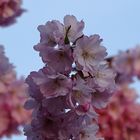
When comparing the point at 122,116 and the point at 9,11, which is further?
the point at 122,116

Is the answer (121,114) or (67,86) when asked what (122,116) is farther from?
(67,86)

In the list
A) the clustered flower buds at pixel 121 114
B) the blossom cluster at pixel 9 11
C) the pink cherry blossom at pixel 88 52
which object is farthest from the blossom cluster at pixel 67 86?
the clustered flower buds at pixel 121 114

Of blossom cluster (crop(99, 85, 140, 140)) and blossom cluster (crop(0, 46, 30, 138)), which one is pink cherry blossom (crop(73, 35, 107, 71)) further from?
blossom cluster (crop(99, 85, 140, 140))

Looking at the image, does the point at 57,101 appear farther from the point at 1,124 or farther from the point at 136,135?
the point at 136,135

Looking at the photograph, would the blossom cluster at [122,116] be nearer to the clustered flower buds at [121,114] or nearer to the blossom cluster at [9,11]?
the clustered flower buds at [121,114]

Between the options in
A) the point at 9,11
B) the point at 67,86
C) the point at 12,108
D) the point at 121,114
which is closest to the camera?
the point at 67,86

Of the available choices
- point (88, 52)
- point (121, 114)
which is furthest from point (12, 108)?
point (88, 52)

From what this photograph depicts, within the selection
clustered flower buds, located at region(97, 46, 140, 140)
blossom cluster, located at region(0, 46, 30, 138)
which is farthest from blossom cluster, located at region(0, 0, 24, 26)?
clustered flower buds, located at region(97, 46, 140, 140)
